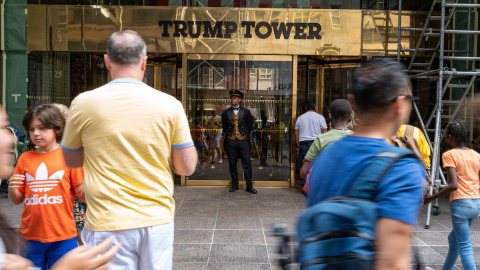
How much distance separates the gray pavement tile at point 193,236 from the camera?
549cm

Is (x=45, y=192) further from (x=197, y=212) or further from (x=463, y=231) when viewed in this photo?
(x=197, y=212)

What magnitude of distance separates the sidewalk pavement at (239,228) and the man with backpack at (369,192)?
256cm

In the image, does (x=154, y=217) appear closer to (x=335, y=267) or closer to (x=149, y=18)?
(x=335, y=267)

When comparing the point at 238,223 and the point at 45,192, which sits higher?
the point at 45,192

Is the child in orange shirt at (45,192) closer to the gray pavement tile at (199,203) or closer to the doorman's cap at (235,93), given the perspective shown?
the gray pavement tile at (199,203)

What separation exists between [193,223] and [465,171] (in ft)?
12.4

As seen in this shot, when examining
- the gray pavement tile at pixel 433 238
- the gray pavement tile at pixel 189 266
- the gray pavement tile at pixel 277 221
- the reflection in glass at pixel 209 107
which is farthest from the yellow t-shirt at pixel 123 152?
the reflection in glass at pixel 209 107

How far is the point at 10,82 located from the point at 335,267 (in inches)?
370

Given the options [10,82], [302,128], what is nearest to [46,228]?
[302,128]

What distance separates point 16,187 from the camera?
3.01 meters

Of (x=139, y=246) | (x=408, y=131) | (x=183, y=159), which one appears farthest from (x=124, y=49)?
(x=408, y=131)

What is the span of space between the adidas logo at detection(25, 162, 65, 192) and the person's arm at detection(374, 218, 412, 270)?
239 centimetres

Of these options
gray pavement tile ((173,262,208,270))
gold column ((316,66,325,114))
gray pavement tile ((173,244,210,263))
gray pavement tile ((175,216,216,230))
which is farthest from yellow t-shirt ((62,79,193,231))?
gold column ((316,66,325,114))

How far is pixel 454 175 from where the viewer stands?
393 cm
